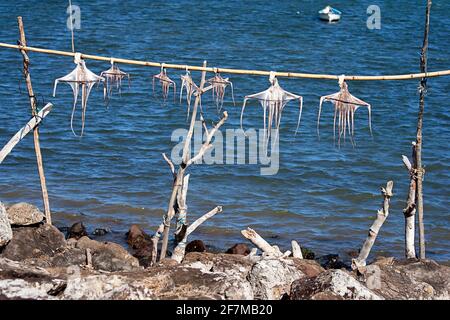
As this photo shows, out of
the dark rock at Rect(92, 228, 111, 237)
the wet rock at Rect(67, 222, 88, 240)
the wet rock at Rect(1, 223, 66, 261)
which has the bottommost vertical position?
the dark rock at Rect(92, 228, 111, 237)

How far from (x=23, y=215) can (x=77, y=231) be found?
250cm

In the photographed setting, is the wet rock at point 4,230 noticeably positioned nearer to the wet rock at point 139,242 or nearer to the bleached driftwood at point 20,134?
the bleached driftwood at point 20,134

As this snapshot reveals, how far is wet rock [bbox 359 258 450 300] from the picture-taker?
937 cm

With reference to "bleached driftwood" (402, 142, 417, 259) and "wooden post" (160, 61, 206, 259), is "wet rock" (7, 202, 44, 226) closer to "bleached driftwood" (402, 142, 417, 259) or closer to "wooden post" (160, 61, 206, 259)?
"wooden post" (160, 61, 206, 259)

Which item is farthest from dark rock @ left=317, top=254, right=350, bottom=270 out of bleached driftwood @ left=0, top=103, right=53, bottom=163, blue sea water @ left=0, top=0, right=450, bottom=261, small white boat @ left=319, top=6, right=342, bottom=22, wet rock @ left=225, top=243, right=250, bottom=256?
small white boat @ left=319, top=6, right=342, bottom=22

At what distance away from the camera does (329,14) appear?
3594 centimetres

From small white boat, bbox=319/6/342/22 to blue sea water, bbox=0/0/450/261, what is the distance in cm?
32

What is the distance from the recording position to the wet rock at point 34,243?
11.6m

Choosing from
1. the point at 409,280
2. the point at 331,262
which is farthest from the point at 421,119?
the point at 331,262

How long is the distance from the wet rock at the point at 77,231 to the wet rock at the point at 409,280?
658 cm

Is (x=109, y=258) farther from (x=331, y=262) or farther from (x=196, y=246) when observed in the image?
(x=331, y=262)

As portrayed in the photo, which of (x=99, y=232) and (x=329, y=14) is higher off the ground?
(x=329, y=14)

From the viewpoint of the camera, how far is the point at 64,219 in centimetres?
1603
